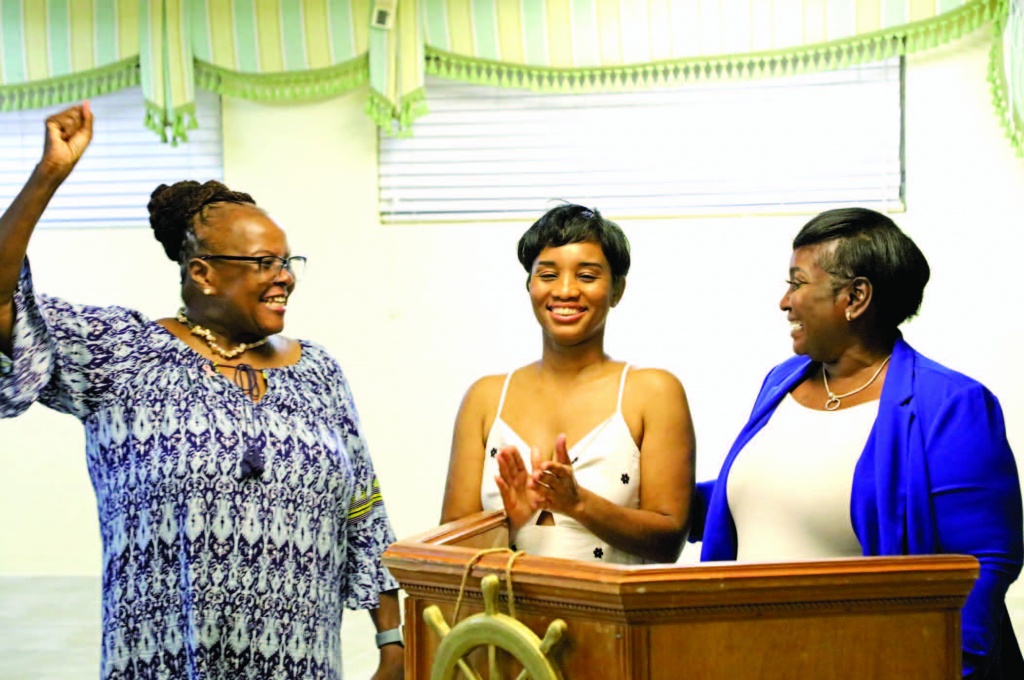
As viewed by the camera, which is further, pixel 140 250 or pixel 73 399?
pixel 140 250

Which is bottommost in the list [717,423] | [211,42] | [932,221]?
[717,423]

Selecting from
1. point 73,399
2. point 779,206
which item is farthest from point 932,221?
point 73,399

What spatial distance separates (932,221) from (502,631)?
403 centimetres

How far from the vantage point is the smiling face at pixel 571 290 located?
204 centimetres

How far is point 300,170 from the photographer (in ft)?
17.3

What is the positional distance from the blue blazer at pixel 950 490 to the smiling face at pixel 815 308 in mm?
161

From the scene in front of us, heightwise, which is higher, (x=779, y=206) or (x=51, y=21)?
(x=51, y=21)

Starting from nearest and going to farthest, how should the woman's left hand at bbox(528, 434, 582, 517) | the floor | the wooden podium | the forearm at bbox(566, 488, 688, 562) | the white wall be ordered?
Answer: 1. the wooden podium
2. the woman's left hand at bbox(528, 434, 582, 517)
3. the forearm at bbox(566, 488, 688, 562)
4. the floor
5. the white wall

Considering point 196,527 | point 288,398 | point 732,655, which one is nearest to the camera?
point 732,655

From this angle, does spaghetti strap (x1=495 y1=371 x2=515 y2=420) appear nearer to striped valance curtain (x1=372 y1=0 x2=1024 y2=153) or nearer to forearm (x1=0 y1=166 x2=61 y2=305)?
forearm (x1=0 y1=166 x2=61 y2=305)

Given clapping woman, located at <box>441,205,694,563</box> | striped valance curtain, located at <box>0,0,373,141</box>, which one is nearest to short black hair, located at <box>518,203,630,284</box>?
clapping woman, located at <box>441,205,694,563</box>

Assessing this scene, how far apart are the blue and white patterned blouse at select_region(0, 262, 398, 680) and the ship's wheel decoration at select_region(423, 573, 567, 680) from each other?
0.67 metres

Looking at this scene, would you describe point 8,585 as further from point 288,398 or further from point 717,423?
point 288,398

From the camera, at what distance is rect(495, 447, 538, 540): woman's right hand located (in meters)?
1.73
